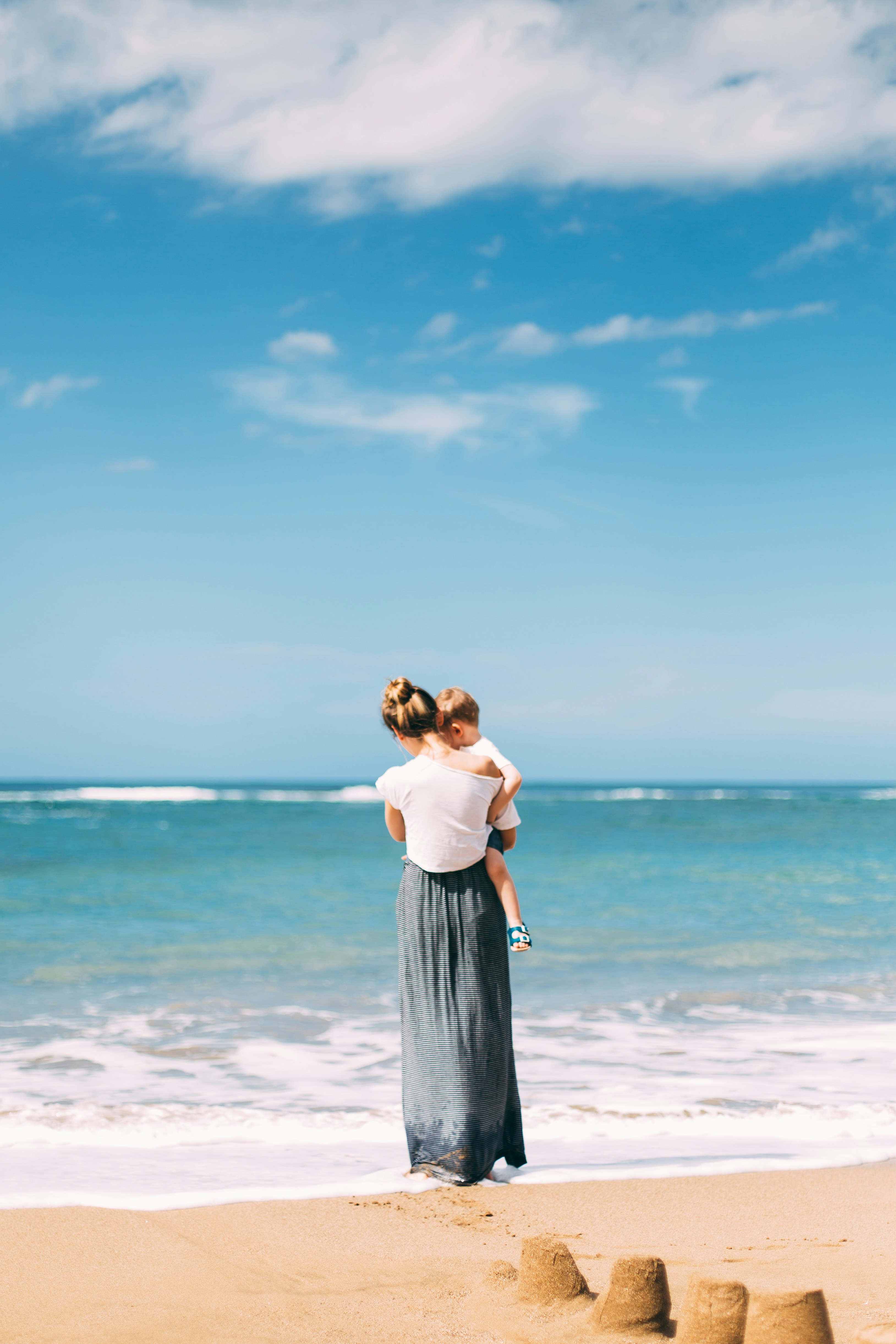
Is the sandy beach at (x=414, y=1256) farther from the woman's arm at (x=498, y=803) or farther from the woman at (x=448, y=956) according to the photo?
the woman's arm at (x=498, y=803)

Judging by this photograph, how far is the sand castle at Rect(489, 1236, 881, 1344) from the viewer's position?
2.27m

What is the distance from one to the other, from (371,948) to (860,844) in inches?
754

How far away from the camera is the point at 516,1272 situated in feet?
9.39

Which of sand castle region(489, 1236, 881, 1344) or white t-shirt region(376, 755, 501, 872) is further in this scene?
white t-shirt region(376, 755, 501, 872)

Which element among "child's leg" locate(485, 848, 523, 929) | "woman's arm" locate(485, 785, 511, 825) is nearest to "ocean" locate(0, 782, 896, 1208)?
"child's leg" locate(485, 848, 523, 929)

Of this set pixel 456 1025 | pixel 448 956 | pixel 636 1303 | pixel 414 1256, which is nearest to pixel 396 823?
pixel 448 956

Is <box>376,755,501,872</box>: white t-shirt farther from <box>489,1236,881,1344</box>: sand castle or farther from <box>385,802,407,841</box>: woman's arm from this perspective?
<box>489,1236,881,1344</box>: sand castle

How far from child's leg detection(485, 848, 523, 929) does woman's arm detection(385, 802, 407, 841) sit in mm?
339

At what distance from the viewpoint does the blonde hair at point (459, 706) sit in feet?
13.0

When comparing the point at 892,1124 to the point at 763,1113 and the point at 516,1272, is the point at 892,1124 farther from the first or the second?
the point at 516,1272

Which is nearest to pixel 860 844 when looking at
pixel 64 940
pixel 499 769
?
pixel 64 940

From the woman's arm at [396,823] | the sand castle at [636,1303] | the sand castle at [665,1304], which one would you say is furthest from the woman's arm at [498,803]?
the sand castle at [636,1303]

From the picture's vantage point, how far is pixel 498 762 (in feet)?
12.9

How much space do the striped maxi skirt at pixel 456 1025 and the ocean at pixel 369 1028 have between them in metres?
0.25
